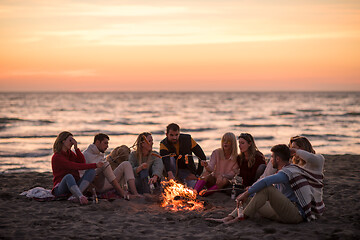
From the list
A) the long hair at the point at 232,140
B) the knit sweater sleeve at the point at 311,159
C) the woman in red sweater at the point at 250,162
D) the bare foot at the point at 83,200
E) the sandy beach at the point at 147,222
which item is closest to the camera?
the sandy beach at the point at 147,222

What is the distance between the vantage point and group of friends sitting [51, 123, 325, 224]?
18.7ft

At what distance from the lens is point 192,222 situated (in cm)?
621

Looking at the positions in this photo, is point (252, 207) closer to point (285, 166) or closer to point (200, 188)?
point (285, 166)

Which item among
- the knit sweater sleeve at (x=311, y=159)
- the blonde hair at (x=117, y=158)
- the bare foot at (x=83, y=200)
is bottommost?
the bare foot at (x=83, y=200)

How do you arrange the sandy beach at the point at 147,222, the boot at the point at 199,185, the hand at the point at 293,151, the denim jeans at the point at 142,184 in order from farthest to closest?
the boot at the point at 199,185
the denim jeans at the point at 142,184
the hand at the point at 293,151
the sandy beach at the point at 147,222

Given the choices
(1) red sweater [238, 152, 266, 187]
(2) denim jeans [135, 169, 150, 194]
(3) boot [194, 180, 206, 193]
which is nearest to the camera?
(1) red sweater [238, 152, 266, 187]

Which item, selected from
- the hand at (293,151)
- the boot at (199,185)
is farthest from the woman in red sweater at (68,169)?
the hand at (293,151)

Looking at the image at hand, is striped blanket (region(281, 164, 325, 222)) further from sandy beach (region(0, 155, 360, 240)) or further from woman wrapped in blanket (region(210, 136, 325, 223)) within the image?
sandy beach (region(0, 155, 360, 240))

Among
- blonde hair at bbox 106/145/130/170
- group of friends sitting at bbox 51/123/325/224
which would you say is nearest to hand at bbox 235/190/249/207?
group of friends sitting at bbox 51/123/325/224

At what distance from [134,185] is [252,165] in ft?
8.07

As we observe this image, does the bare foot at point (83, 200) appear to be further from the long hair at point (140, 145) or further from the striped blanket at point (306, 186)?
the striped blanket at point (306, 186)

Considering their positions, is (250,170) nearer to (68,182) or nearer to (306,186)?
(306,186)

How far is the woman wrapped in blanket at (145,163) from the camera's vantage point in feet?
25.8

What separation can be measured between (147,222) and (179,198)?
1.21m
